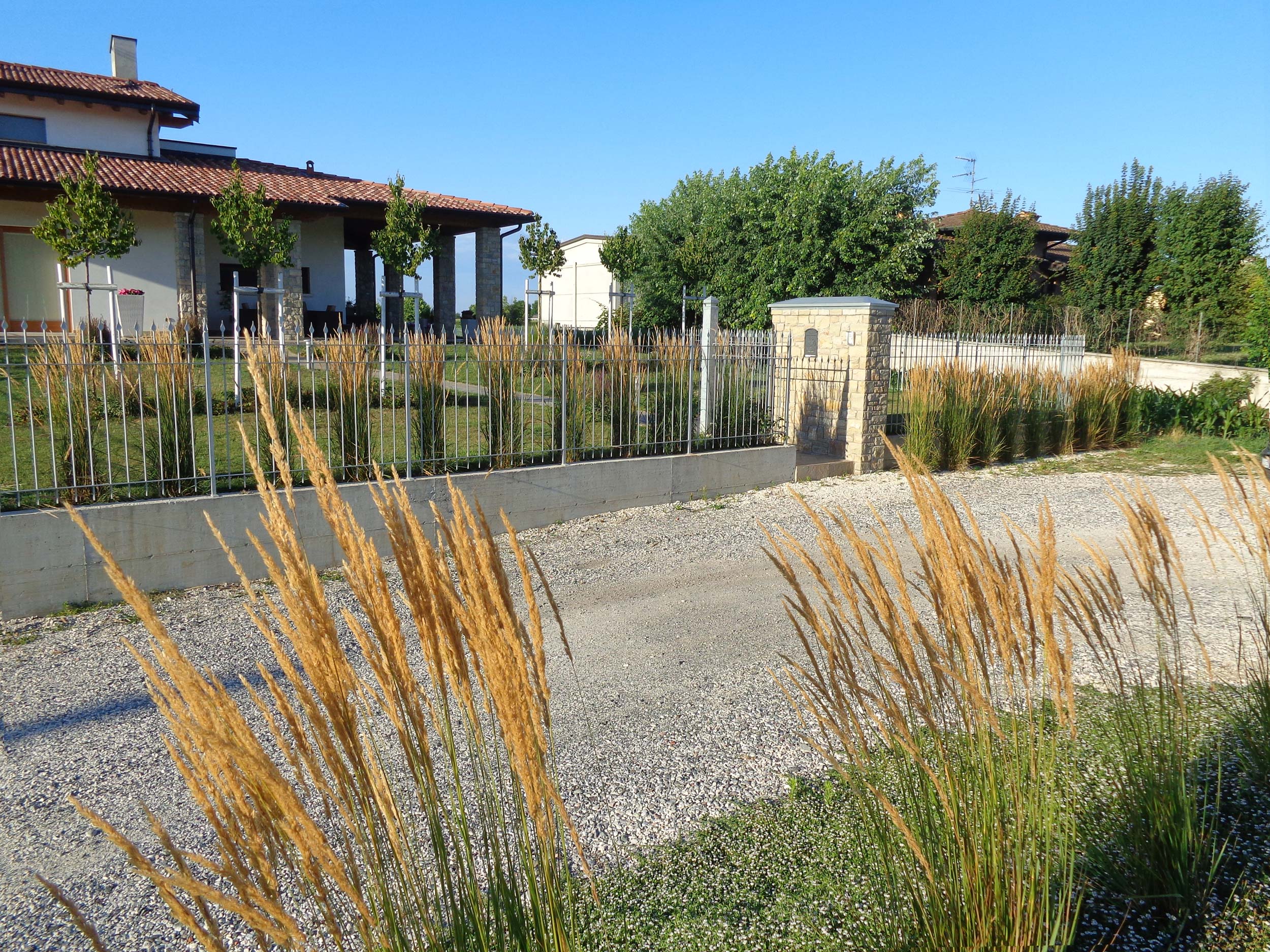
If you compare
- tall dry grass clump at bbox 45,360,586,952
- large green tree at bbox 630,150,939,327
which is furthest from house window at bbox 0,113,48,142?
tall dry grass clump at bbox 45,360,586,952

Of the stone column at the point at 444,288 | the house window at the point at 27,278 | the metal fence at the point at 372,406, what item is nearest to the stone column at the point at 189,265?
the house window at the point at 27,278

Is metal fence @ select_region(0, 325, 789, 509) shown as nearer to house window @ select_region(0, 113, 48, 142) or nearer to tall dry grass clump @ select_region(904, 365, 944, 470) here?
tall dry grass clump @ select_region(904, 365, 944, 470)

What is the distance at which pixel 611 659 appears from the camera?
543cm

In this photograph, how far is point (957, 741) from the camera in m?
2.19

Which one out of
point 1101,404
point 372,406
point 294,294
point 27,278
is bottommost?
point 1101,404

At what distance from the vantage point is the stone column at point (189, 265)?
2012 centimetres

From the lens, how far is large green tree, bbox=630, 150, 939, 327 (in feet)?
87.5

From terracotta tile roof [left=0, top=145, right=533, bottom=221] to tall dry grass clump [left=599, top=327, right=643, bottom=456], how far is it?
12.9 metres

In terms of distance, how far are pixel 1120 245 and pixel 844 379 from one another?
1953 cm

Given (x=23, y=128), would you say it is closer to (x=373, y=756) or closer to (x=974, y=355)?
(x=974, y=355)

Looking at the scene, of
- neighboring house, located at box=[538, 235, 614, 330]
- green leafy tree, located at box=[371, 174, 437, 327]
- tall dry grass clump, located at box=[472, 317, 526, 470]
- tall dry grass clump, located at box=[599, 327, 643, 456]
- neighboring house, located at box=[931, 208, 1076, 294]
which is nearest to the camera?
tall dry grass clump, located at box=[472, 317, 526, 470]

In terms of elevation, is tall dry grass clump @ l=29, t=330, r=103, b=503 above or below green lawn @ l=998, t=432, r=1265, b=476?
above

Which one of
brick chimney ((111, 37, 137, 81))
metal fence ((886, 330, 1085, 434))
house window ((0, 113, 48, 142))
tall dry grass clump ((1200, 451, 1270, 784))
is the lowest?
tall dry grass clump ((1200, 451, 1270, 784))

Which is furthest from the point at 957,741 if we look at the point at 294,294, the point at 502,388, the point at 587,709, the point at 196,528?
the point at 294,294
